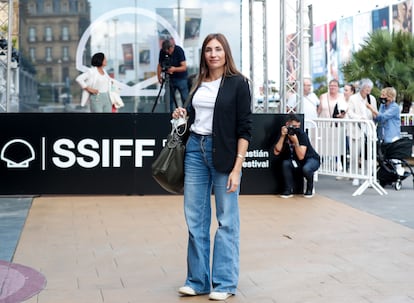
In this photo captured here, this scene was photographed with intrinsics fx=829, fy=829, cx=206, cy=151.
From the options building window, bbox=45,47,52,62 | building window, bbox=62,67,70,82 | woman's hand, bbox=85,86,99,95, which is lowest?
woman's hand, bbox=85,86,99,95

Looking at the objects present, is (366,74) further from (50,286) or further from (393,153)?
(50,286)

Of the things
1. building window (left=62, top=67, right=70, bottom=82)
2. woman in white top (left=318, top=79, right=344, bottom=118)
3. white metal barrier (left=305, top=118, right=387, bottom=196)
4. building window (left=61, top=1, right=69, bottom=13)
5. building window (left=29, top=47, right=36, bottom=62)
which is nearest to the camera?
white metal barrier (left=305, top=118, right=387, bottom=196)

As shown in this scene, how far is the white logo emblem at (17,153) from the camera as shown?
1239 cm

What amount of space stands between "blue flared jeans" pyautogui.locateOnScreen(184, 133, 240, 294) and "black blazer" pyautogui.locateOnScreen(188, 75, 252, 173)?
97 millimetres

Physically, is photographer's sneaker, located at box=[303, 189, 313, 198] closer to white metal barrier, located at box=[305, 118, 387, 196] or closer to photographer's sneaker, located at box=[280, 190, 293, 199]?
photographer's sneaker, located at box=[280, 190, 293, 199]

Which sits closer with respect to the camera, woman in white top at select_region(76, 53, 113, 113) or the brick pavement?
the brick pavement

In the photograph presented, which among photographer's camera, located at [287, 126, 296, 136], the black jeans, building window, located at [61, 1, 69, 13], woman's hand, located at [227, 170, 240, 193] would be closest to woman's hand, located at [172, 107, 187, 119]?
woman's hand, located at [227, 170, 240, 193]

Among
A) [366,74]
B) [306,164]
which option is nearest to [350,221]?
[306,164]

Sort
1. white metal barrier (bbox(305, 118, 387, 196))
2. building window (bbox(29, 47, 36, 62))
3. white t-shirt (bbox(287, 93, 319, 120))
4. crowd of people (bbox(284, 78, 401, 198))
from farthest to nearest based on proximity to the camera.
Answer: building window (bbox(29, 47, 36, 62)), white t-shirt (bbox(287, 93, 319, 120)), crowd of people (bbox(284, 78, 401, 198)), white metal barrier (bbox(305, 118, 387, 196))

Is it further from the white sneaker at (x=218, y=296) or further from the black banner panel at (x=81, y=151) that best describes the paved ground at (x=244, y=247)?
the black banner panel at (x=81, y=151)

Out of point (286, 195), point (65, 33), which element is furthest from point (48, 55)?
point (286, 195)

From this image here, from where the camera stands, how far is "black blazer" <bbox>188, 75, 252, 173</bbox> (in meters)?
6.21

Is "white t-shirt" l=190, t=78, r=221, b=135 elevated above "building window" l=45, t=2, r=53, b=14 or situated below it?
below

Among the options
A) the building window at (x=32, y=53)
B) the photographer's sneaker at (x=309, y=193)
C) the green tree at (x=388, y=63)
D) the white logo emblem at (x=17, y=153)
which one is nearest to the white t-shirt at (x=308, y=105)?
the photographer's sneaker at (x=309, y=193)
